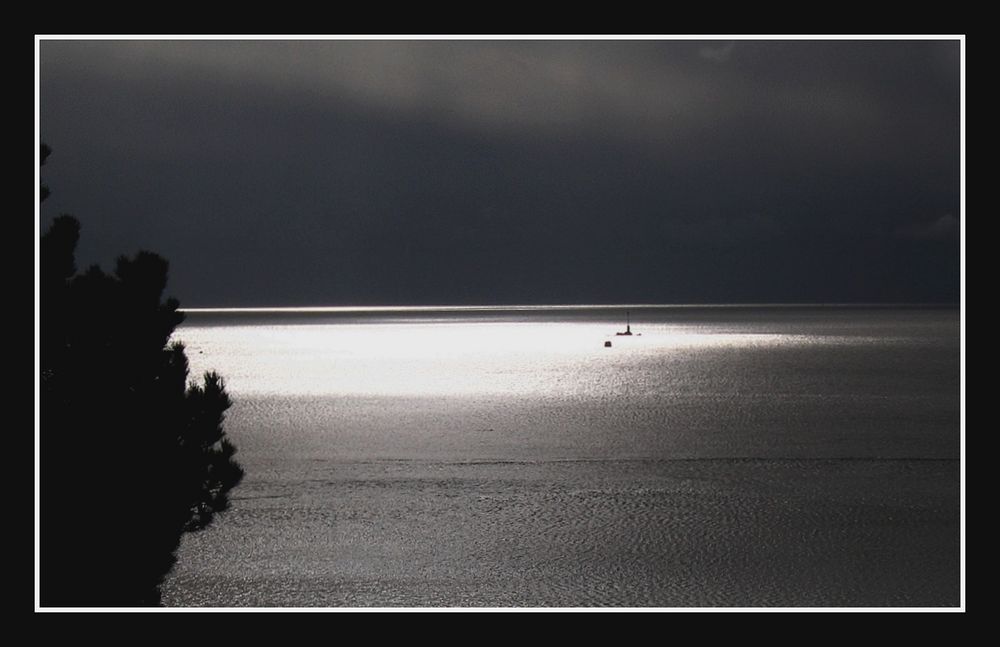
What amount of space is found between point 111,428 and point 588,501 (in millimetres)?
13971

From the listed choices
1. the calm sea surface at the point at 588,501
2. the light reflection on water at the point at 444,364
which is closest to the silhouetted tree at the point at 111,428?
the calm sea surface at the point at 588,501

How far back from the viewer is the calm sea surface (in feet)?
48.2

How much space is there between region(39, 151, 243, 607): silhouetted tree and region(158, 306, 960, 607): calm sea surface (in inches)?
191

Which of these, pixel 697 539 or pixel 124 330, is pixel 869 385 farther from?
pixel 124 330

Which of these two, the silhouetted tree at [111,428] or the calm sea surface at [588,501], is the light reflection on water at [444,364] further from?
the silhouetted tree at [111,428]

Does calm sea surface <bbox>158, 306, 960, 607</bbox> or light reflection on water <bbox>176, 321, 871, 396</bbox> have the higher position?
light reflection on water <bbox>176, 321, 871, 396</bbox>

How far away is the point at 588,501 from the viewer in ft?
69.5

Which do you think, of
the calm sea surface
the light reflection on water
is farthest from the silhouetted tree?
the light reflection on water

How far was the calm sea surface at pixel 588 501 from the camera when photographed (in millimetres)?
14703

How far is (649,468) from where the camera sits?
2584 cm

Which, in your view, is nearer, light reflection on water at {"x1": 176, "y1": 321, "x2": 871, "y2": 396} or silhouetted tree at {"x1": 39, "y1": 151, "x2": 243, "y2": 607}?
silhouetted tree at {"x1": 39, "y1": 151, "x2": 243, "y2": 607}

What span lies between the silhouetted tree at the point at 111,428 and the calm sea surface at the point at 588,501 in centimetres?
486

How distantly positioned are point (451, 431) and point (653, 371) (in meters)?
35.1

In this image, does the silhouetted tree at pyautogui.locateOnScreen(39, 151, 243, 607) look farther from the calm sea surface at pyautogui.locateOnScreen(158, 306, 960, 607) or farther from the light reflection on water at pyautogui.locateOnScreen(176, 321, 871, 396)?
the light reflection on water at pyautogui.locateOnScreen(176, 321, 871, 396)
